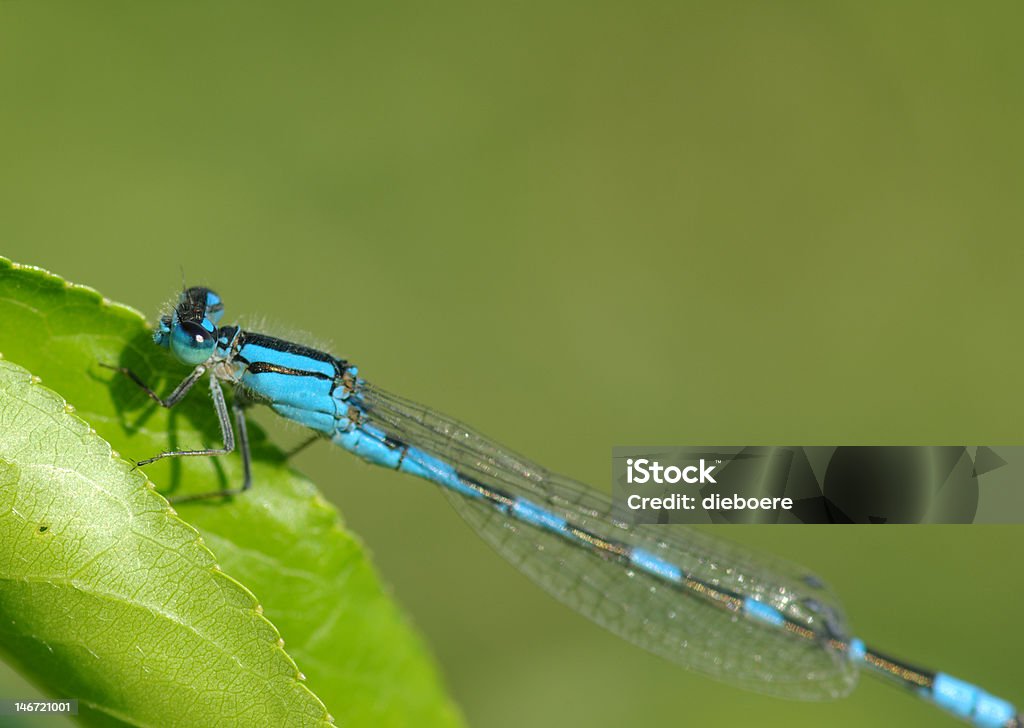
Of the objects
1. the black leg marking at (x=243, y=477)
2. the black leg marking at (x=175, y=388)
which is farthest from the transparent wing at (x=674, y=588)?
the black leg marking at (x=243, y=477)

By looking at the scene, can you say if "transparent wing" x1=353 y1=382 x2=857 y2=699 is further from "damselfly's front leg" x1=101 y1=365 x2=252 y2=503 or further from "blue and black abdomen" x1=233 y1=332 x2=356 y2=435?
"damselfly's front leg" x1=101 y1=365 x2=252 y2=503

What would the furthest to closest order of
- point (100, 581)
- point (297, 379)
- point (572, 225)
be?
point (572, 225)
point (297, 379)
point (100, 581)

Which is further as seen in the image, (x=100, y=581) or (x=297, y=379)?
(x=297, y=379)

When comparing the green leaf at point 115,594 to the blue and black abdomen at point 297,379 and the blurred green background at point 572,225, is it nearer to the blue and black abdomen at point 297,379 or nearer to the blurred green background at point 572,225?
the blue and black abdomen at point 297,379

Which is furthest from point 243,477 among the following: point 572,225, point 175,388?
point 572,225

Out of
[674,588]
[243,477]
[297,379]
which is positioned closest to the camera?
[243,477]

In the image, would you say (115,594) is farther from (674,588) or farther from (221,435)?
(674,588)

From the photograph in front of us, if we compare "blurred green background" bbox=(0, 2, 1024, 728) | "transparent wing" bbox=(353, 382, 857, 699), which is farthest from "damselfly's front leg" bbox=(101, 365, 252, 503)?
"blurred green background" bbox=(0, 2, 1024, 728)
